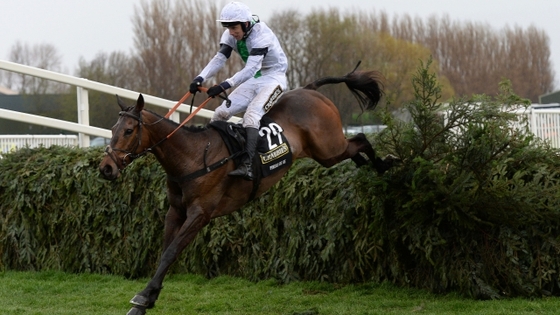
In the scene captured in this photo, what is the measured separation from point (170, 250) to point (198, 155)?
0.87 meters

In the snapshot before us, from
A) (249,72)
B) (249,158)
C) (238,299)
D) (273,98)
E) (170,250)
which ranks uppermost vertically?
(249,72)

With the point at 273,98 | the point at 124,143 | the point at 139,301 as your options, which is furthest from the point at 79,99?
the point at 139,301

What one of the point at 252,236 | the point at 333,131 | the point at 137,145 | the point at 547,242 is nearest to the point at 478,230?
the point at 547,242

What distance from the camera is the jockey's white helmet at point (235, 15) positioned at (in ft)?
21.4

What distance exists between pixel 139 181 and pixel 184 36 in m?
29.8

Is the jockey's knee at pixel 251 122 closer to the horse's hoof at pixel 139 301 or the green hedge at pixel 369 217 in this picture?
the green hedge at pixel 369 217

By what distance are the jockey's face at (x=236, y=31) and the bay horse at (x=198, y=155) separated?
31.6 inches

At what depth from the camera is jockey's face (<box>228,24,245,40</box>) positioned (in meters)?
6.63

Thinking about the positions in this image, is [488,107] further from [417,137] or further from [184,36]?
[184,36]

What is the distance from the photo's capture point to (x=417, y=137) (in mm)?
6855

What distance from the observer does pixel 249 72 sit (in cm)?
658

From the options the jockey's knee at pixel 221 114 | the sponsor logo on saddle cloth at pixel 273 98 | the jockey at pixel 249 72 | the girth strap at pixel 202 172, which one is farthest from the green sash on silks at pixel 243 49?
the girth strap at pixel 202 172

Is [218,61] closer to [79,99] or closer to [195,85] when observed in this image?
[195,85]

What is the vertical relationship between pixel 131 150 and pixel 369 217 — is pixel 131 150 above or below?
above
